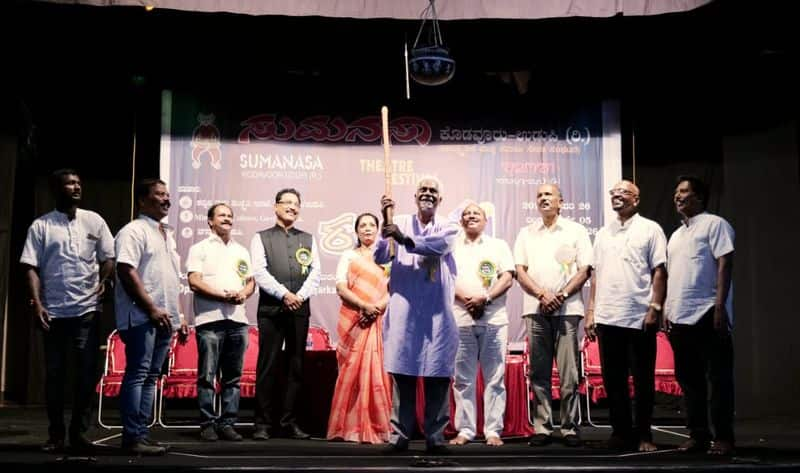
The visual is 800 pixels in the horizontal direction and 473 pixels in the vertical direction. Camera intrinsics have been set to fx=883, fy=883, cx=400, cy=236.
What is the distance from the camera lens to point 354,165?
812cm

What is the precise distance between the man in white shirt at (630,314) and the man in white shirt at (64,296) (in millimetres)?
3055

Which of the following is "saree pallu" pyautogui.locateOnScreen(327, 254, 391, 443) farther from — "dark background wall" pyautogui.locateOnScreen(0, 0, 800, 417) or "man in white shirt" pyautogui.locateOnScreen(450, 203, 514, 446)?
"dark background wall" pyautogui.locateOnScreen(0, 0, 800, 417)

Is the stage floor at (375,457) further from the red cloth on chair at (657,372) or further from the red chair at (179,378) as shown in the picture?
the red cloth on chair at (657,372)

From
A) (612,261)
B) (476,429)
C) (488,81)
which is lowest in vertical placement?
(476,429)

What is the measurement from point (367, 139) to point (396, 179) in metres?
0.46

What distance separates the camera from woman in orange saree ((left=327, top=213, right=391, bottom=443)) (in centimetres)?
596

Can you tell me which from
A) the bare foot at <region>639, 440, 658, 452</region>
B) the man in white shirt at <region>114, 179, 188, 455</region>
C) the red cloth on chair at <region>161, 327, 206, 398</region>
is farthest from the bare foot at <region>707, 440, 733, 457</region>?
the red cloth on chair at <region>161, 327, 206, 398</region>

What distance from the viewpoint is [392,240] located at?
506 cm

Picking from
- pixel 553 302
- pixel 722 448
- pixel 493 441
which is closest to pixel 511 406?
pixel 493 441

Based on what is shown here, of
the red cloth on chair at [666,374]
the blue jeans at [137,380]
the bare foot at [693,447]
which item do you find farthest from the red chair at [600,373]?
the blue jeans at [137,380]

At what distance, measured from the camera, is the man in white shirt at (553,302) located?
5.67 meters

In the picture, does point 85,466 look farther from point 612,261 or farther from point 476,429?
point 612,261

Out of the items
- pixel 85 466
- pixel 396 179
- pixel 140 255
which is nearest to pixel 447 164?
pixel 396 179

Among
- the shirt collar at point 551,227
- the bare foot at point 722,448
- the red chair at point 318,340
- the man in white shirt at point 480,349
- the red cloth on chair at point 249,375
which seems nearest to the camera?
the bare foot at point 722,448
